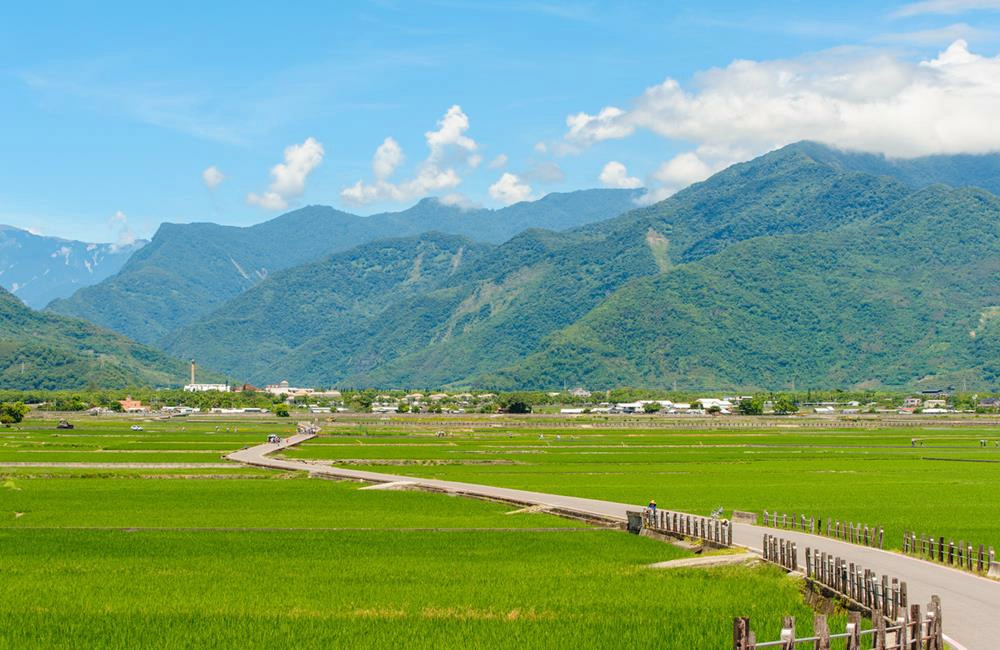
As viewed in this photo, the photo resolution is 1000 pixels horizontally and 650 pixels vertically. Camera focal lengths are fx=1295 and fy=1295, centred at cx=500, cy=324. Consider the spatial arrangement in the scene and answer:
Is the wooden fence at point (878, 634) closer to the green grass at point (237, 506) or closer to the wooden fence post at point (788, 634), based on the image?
the wooden fence post at point (788, 634)

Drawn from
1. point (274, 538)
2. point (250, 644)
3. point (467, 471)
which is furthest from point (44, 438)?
point (250, 644)

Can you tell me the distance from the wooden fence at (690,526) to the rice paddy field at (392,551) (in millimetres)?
1224

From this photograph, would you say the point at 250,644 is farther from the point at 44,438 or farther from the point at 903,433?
the point at 903,433

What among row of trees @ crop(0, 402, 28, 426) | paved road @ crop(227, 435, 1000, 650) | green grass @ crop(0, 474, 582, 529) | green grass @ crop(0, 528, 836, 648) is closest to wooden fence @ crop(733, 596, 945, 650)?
paved road @ crop(227, 435, 1000, 650)

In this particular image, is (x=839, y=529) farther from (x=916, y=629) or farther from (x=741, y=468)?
(x=741, y=468)

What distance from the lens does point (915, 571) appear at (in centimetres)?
3588

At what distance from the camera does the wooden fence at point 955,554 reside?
35.8 m

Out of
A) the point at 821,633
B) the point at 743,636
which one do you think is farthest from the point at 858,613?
the point at 743,636

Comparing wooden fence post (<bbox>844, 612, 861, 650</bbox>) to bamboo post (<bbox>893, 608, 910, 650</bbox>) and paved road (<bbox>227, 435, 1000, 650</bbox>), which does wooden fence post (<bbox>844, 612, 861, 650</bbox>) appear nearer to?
bamboo post (<bbox>893, 608, 910, 650</bbox>)

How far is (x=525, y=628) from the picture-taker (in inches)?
1160

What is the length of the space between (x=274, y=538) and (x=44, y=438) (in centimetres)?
9376

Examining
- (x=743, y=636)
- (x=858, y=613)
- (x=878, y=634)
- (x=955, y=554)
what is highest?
(x=858, y=613)

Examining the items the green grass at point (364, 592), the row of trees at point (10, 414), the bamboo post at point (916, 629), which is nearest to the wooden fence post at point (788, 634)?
the bamboo post at point (916, 629)

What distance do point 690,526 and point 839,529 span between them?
5486 mm
